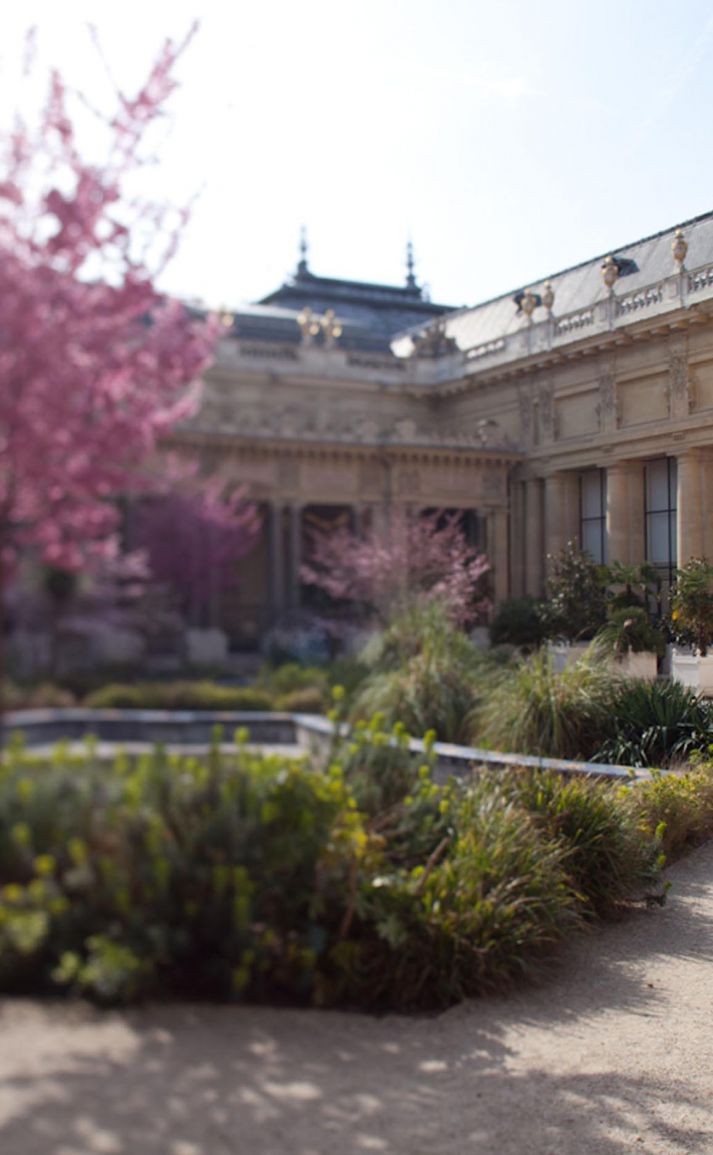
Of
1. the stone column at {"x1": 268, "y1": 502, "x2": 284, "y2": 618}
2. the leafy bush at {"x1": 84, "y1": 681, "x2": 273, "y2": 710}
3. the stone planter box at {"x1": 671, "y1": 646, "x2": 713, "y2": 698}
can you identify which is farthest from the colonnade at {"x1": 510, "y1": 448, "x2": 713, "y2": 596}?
the leafy bush at {"x1": 84, "y1": 681, "x2": 273, "y2": 710}

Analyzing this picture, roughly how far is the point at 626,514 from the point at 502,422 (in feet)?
17.1

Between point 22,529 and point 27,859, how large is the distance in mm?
827

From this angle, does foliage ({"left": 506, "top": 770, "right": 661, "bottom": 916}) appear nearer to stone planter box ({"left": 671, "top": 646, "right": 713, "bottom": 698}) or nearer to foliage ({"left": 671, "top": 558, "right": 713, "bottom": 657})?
stone planter box ({"left": 671, "top": 646, "right": 713, "bottom": 698})

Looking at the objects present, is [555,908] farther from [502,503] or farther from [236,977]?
[236,977]

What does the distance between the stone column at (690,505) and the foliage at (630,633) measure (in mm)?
1794

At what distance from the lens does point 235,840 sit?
3.75m

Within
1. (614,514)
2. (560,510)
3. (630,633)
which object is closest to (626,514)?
(614,514)

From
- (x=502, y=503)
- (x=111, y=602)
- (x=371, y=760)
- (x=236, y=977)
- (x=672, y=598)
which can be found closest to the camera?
(x=111, y=602)

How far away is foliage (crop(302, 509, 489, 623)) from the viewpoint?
503cm

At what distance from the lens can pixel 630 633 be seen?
13406 mm

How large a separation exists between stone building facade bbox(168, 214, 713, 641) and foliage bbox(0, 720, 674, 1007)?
78cm

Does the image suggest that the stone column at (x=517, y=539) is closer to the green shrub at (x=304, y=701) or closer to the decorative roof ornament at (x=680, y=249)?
the green shrub at (x=304, y=701)

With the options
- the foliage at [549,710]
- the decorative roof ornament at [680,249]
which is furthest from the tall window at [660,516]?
the decorative roof ornament at [680,249]

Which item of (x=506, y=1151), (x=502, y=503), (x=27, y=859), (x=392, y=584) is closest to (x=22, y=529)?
(x=27, y=859)
